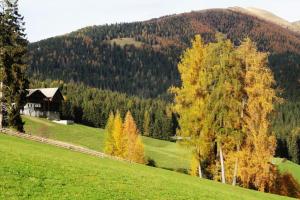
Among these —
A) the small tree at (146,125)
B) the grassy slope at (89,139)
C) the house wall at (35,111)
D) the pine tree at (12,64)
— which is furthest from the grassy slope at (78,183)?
the small tree at (146,125)

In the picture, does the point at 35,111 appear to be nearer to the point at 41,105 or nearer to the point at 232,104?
the point at 41,105

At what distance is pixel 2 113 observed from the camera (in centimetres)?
6894

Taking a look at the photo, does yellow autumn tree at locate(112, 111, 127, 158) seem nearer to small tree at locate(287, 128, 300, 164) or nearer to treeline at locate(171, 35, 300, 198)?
treeline at locate(171, 35, 300, 198)

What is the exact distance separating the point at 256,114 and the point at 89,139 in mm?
81428

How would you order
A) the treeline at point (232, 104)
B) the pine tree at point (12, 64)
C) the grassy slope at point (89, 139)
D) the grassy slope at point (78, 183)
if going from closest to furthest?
the grassy slope at point (78, 183), the treeline at point (232, 104), the pine tree at point (12, 64), the grassy slope at point (89, 139)

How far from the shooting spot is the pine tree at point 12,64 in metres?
69.2

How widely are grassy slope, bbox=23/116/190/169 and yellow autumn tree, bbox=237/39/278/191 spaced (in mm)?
58649

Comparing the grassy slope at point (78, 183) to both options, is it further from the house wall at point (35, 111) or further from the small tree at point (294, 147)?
the small tree at point (294, 147)

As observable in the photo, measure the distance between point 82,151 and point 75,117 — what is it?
428 feet

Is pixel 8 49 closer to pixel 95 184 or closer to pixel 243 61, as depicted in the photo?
pixel 243 61

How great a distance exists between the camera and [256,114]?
49094 millimetres

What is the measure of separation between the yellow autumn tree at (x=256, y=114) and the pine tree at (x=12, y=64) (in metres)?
33.8

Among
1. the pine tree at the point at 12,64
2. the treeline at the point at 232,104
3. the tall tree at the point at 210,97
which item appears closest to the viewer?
the treeline at the point at 232,104

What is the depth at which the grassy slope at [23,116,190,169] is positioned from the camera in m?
114
